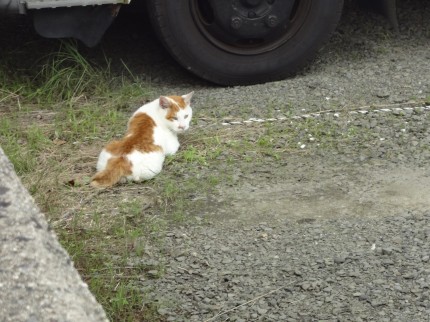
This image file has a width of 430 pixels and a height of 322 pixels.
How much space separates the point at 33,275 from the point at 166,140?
3017 millimetres

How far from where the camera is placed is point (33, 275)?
211 centimetres

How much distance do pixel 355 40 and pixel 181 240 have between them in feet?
10.1

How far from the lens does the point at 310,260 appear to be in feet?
13.4

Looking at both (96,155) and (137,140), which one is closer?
(137,140)

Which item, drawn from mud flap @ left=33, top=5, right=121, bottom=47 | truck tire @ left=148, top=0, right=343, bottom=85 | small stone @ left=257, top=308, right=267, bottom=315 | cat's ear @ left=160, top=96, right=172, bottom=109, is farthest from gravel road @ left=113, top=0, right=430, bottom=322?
mud flap @ left=33, top=5, right=121, bottom=47

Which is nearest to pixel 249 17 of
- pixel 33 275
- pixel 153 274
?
pixel 153 274

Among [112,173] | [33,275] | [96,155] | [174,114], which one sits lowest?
[96,155]

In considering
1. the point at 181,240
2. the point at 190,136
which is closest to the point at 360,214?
the point at 181,240

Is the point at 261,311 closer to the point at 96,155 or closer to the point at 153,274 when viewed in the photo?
the point at 153,274

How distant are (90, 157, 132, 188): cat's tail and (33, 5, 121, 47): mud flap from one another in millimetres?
1349

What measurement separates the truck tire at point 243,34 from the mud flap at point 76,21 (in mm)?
335

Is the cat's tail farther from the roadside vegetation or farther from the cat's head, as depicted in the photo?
the cat's head

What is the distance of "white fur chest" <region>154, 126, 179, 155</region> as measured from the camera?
198 inches

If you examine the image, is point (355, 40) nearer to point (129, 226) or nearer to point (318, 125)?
point (318, 125)
